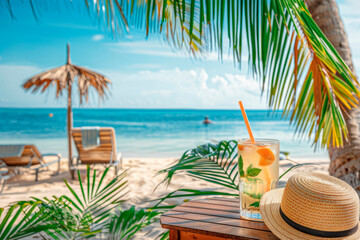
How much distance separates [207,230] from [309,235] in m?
0.24

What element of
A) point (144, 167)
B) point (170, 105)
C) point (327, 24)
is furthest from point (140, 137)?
point (170, 105)

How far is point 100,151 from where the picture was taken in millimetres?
5414

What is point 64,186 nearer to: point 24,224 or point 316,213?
point 24,224

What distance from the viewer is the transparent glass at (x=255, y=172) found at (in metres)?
0.77

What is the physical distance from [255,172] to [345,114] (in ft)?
6.71

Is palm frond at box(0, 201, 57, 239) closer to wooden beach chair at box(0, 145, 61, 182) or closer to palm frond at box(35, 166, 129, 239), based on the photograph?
palm frond at box(35, 166, 129, 239)

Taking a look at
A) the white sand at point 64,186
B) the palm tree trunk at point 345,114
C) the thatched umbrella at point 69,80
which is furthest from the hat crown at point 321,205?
the thatched umbrella at point 69,80

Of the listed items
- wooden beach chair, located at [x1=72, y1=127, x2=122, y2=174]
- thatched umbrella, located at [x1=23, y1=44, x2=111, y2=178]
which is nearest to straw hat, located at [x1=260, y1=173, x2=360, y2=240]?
wooden beach chair, located at [x1=72, y1=127, x2=122, y2=174]

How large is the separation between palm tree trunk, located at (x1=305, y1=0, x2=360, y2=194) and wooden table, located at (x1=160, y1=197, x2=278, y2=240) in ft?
6.44

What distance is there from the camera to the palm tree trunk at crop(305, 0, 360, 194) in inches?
92.4

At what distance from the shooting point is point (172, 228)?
0.73 meters

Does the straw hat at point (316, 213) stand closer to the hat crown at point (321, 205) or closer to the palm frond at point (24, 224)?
the hat crown at point (321, 205)

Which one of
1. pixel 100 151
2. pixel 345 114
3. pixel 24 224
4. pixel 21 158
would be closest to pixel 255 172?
pixel 24 224

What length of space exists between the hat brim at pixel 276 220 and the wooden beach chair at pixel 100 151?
14.9 ft
